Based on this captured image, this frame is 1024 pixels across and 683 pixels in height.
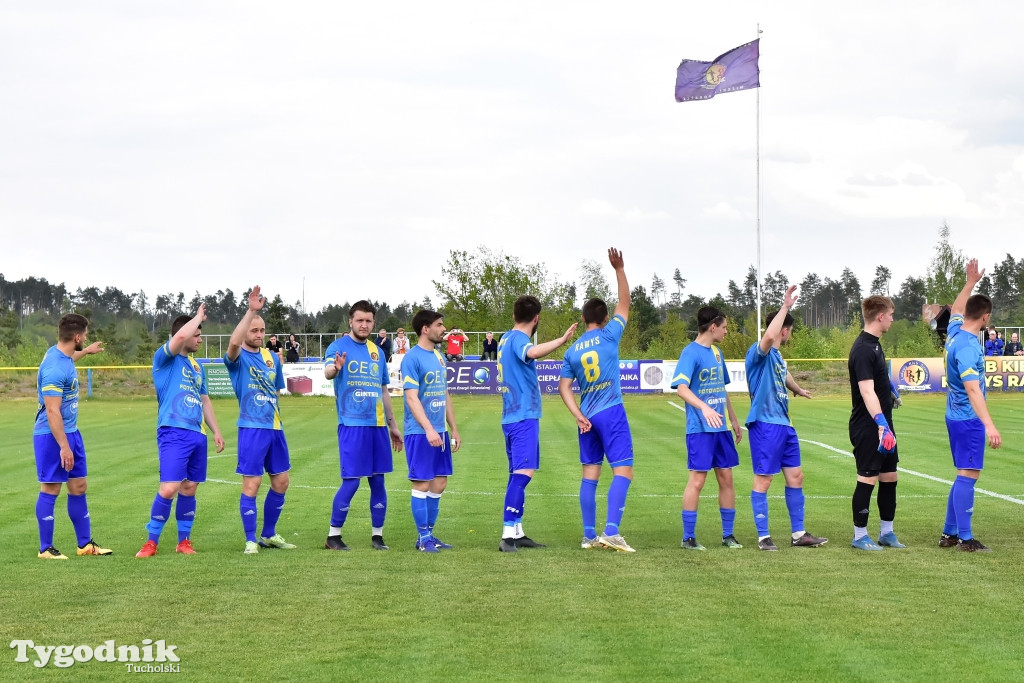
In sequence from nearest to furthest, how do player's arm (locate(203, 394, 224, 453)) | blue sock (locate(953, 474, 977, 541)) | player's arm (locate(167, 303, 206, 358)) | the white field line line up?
player's arm (locate(167, 303, 206, 358)) → blue sock (locate(953, 474, 977, 541)) → player's arm (locate(203, 394, 224, 453)) → the white field line

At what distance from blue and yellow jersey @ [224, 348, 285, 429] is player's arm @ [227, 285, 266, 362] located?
0.07 m

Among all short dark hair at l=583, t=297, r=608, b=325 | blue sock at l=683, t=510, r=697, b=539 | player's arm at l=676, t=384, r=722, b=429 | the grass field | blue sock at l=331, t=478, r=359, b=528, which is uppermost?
short dark hair at l=583, t=297, r=608, b=325

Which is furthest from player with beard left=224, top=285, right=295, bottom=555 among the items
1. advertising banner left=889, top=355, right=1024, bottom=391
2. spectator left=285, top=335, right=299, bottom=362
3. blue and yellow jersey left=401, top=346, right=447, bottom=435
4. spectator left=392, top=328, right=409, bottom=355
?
advertising banner left=889, top=355, right=1024, bottom=391

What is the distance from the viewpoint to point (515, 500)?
930cm

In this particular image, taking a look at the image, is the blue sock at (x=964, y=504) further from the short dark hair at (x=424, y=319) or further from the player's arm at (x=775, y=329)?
the short dark hair at (x=424, y=319)

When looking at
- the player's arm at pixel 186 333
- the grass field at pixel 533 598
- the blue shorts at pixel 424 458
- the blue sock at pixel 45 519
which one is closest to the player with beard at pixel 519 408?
the grass field at pixel 533 598

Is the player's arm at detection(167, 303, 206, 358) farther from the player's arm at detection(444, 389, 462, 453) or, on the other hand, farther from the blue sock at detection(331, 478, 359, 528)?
the player's arm at detection(444, 389, 462, 453)

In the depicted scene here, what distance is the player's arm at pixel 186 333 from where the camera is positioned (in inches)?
340

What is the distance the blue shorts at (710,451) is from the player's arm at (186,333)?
4403 millimetres

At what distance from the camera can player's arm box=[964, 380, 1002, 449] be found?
28.5 feet

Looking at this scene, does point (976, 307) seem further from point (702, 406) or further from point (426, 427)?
point (426, 427)

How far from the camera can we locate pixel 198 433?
9.15 metres

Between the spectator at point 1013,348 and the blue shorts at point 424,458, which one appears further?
the spectator at point 1013,348

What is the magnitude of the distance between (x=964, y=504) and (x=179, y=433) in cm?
697
